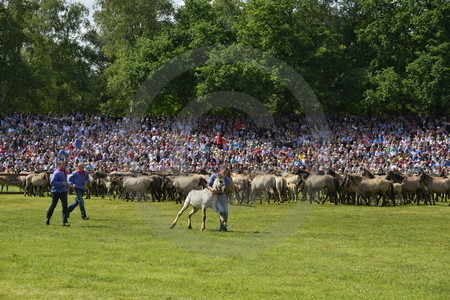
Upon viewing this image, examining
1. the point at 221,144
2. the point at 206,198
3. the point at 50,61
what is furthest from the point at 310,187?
the point at 50,61

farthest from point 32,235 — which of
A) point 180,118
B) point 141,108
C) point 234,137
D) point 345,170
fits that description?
point 141,108

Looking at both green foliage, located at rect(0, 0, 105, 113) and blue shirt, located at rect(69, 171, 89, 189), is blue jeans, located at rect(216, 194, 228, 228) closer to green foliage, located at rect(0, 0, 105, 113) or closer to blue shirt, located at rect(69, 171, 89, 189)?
Answer: blue shirt, located at rect(69, 171, 89, 189)

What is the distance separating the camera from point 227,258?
16.2 meters

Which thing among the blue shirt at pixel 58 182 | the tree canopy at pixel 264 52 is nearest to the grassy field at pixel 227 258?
the blue shirt at pixel 58 182

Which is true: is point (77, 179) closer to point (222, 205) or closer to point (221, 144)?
point (222, 205)

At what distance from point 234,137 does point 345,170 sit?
1196 cm

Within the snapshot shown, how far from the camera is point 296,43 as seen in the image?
6219 centimetres

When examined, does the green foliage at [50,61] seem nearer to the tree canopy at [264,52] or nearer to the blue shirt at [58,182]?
the tree canopy at [264,52]

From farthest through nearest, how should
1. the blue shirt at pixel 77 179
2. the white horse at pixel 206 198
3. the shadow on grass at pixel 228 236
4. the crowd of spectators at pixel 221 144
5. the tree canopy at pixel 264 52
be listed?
the tree canopy at pixel 264 52 → the crowd of spectators at pixel 221 144 → the blue shirt at pixel 77 179 → the white horse at pixel 206 198 → the shadow on grass at pixel 228 236

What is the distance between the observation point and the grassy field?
1248 centimetres

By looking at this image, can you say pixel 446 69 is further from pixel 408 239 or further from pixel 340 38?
pixel 408 239

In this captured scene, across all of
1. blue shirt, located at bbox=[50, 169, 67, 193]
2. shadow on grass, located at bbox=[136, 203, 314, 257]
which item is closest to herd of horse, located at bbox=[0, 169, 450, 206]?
shadow on grass, located at bbox=[136, 203, 314, 257]

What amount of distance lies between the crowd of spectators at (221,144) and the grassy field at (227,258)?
22901 millimetres

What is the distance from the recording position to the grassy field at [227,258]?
12484 millimetres
